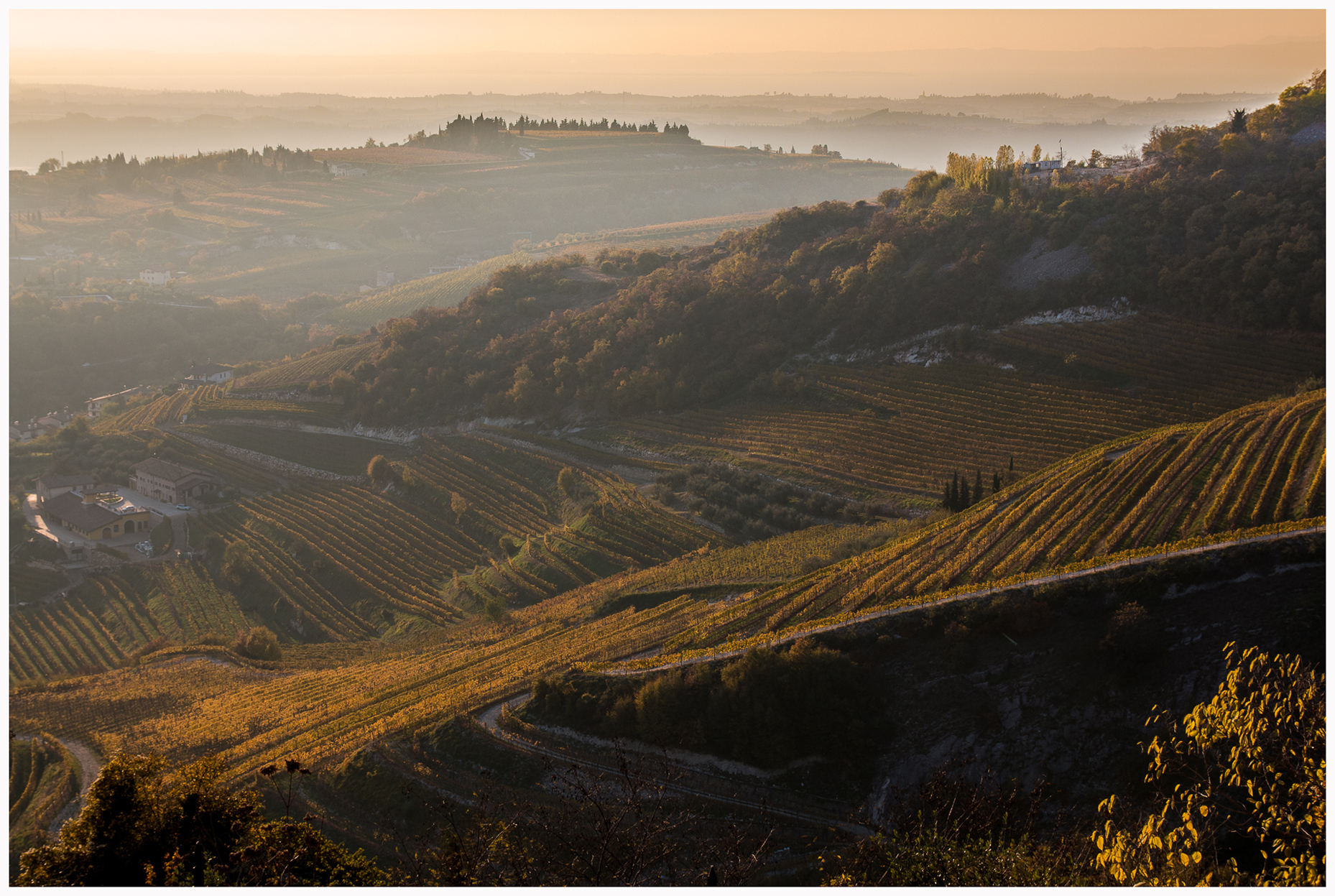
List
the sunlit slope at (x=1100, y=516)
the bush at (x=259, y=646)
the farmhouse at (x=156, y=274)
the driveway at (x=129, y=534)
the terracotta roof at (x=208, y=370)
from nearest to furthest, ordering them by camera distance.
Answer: the sunlit slope at (x=1100, y=516), the bush at (x=259, y=646), the driveway at (x=129, y=534), the terracotta roof at (x=208, y=370), the farmhouse at (x=156, y=274)

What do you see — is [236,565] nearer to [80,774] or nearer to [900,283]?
[80,774]

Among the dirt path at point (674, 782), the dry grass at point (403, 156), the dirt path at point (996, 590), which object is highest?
the dry grass at point (403, 156)

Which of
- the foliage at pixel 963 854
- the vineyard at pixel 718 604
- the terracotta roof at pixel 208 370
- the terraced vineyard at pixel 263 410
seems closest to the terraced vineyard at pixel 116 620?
the vineyard at pixel 718 604

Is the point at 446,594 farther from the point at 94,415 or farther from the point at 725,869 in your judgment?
the point at 94,415

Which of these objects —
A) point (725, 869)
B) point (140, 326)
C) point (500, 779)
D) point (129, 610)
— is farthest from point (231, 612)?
point (140, 326)

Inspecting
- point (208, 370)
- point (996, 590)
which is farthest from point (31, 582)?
point (996, 590)

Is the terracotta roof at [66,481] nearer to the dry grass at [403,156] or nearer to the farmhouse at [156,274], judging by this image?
the farmhouse at [156,274]
